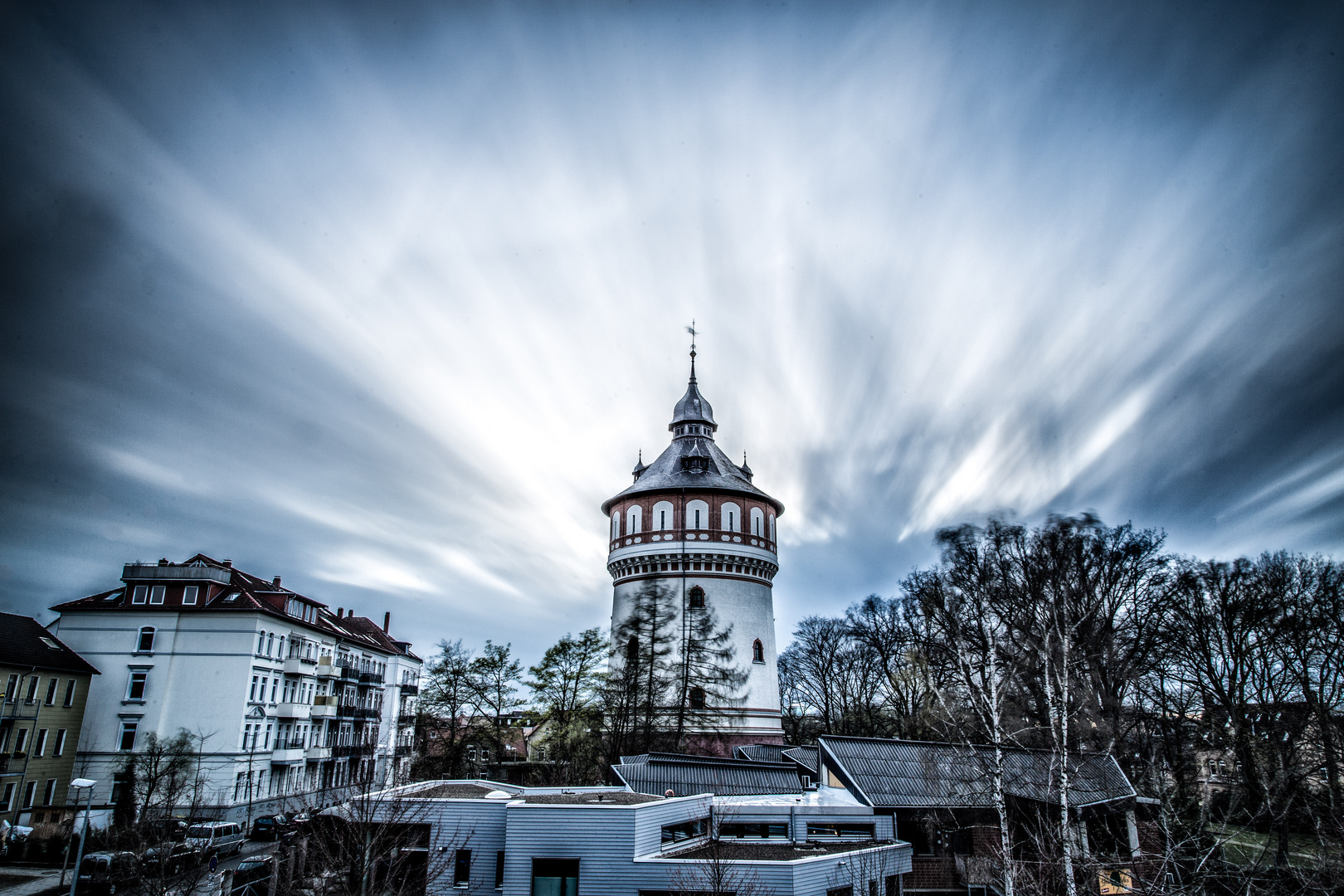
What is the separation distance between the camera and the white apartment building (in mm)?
34750

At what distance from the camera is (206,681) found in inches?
1414

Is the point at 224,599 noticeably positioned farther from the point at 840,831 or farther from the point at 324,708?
the point at 840,831

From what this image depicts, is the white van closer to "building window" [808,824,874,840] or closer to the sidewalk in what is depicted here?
the sidewalk

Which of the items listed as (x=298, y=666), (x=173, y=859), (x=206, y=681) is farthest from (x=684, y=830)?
(x=298, y=666)

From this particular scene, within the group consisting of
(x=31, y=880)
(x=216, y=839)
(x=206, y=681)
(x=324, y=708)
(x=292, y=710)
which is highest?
(x=206, y=681)

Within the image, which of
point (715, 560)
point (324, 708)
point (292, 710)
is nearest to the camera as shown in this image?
point (292, 710)

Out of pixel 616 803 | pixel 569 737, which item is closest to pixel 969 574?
pixel 569 737

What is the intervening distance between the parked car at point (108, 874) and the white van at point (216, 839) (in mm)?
2016

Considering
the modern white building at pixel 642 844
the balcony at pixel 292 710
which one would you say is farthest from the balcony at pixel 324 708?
the modern white building at pixel 642 844

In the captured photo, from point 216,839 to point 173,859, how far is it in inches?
245

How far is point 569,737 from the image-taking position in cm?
3644

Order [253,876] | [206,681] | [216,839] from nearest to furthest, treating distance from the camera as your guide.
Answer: [253,876] → [216,839] → [206,681]

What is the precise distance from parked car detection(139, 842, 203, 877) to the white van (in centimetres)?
57

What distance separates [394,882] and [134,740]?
867 inches
